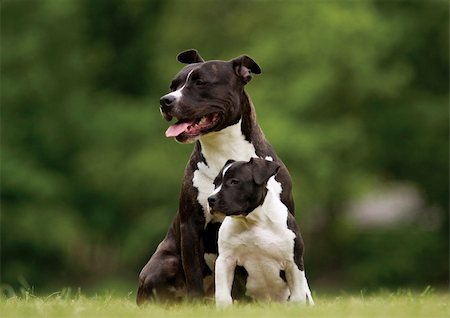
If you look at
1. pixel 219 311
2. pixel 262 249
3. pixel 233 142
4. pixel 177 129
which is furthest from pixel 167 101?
pixel 219 311

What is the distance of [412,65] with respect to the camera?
3022 centimetres

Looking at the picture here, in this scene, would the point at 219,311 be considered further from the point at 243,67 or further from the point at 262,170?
the point at 243,67

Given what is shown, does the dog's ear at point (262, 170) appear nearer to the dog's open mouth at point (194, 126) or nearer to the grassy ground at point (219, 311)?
the dog's open mouth at point (194, 126)

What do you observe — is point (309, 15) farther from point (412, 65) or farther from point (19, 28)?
point (19, 28)

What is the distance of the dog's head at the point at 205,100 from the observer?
794cm

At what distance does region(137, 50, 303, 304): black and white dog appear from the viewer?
26.2ft

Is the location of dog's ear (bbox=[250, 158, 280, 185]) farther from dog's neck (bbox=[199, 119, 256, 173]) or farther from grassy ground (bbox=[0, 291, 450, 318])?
grassy ground (bbox=[0, 291, 450, 318])

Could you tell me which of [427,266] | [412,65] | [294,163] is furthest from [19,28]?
[427,266]

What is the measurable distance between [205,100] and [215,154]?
0.46m

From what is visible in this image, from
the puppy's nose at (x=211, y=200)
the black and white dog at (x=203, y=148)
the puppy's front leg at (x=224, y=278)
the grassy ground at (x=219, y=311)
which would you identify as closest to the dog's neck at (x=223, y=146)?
the black and white dog at (x=203, y=148)

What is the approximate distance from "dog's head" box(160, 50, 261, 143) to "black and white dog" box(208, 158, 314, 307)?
384 millimetres

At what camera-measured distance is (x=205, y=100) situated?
7.98 m

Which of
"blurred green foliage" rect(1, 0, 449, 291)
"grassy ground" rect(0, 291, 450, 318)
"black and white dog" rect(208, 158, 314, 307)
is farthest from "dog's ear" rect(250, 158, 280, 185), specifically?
"blurred green foliage" rect(1, 0, 449, 291)

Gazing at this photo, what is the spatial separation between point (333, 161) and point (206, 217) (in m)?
19.4
